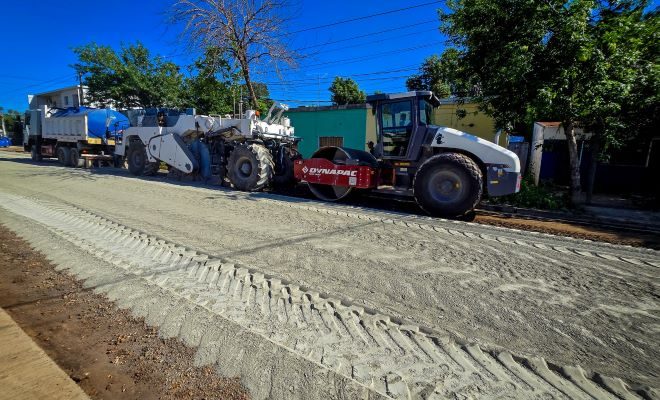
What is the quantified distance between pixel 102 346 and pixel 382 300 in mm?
2277

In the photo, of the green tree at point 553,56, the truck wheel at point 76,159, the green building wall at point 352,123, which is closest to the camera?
the green tree at point 553,56

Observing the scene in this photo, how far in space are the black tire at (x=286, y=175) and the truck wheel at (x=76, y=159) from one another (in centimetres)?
1160

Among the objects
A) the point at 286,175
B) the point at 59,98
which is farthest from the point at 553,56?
the point at 59,98

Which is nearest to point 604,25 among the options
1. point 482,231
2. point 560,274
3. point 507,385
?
point 482,231

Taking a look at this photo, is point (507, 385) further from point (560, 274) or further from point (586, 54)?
point (586, 54)

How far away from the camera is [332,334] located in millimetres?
2564

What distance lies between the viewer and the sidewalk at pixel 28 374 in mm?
1917

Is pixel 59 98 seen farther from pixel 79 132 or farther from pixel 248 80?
pixel 248 80

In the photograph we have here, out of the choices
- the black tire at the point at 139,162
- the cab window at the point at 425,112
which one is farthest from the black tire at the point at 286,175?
the black tire at the point at 139,162

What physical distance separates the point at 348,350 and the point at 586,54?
8308mm

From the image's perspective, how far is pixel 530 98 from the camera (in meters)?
8.19

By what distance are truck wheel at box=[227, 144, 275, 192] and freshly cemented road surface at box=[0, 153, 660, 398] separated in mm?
3503

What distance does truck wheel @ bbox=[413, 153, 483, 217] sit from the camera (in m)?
6.61

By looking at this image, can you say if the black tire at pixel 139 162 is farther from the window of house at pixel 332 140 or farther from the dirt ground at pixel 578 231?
the dirt ground at pixel 578 231
